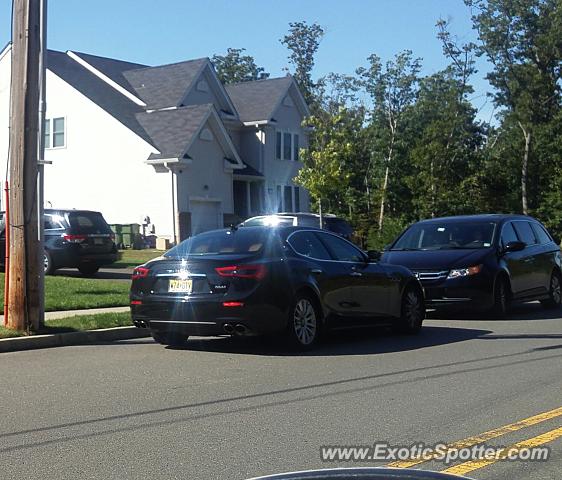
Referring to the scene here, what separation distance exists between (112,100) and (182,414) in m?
33.6

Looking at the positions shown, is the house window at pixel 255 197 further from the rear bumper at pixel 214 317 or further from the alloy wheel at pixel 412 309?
the rear bumper at pixel 214 317

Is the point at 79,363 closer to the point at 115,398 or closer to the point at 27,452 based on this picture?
the point at 115,398

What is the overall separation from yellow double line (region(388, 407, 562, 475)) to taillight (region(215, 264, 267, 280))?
402cm

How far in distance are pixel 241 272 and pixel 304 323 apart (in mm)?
1074

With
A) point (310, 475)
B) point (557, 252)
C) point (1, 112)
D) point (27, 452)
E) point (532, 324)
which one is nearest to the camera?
point (310, 475)

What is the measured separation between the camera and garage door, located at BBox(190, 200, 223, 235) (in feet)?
124

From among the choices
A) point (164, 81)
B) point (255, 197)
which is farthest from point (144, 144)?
point (255, 197)

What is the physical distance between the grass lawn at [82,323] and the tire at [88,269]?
8.82m

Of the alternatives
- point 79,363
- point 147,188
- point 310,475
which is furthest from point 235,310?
point 147,188

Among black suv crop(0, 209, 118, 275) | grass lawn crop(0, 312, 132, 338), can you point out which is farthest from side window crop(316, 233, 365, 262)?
black suv crop(0, 209, 118, 275)

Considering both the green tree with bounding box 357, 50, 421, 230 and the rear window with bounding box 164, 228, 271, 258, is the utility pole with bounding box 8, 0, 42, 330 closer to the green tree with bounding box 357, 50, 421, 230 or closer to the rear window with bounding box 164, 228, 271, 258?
the rear window with bounding box 164, 228, 271, 258

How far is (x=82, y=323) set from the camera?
12.0m

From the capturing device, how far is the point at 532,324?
13547 millimetres

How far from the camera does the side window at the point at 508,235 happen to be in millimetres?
14907
